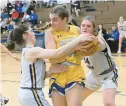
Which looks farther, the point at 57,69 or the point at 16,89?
the point at 16,89

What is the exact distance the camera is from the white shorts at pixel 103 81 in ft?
15.0

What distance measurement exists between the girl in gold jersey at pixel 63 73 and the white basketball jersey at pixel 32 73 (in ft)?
0.65

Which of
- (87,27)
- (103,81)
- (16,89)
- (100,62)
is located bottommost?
(16,89)

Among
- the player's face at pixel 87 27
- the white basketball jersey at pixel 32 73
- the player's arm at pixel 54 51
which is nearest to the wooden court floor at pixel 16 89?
the player's face at pixel 87 27

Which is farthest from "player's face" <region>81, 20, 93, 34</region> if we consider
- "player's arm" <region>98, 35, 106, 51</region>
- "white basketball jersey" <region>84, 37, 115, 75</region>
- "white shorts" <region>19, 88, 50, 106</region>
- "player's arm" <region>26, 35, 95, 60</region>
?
"white shorts" <region>19, 88, 50, 106</region>

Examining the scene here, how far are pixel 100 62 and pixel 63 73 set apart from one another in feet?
2.77

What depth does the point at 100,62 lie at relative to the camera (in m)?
4.62

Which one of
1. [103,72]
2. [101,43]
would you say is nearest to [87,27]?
[101,43]

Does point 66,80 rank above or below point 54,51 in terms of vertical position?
below

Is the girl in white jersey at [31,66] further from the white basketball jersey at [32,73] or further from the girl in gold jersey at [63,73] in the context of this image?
the girl in gold jersey at [63,73]

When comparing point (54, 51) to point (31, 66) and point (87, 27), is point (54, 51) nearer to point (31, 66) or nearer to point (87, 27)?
point (31, 66)

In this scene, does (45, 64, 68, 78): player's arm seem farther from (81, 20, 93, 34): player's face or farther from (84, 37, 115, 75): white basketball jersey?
(84, 37, 115, 75): white basketball jersey

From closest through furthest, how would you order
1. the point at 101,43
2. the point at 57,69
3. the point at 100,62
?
the point at 57,69
the point at 101,43
the point at 100,62

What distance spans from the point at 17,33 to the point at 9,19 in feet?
68.8
